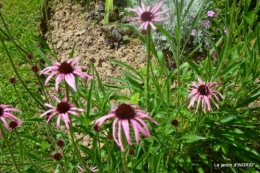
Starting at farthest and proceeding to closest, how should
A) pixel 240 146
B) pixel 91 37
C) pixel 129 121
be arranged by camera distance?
1. pixel 91 37
2. pixel 240 146
3. pixel 129 121

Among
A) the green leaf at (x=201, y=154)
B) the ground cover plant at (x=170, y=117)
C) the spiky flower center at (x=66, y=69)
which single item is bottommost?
the green leaf at (x=201, y=154)

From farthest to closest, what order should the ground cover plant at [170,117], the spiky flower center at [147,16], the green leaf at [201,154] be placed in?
1. the green leaf at [201,154]
2. the ground cover plant at [170,117]
3. the spiky flower center at [147,16]

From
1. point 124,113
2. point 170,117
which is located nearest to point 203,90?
point 170,117

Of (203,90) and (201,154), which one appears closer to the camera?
(203,90)

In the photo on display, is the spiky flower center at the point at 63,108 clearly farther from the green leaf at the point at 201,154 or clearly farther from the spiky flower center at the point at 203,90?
the green leaf at the point at 201,154

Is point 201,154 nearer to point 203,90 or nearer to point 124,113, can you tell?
point 203,90

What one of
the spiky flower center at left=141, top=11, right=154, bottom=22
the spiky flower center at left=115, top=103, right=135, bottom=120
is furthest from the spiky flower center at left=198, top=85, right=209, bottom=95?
the spiky flower center at left=115, top=103, right=135, bottom=120

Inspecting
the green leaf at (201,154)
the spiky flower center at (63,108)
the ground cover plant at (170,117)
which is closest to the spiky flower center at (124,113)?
the spiky flower center at (63,108)

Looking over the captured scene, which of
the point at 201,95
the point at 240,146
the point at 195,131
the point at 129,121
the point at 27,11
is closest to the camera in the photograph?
the point at 129,121

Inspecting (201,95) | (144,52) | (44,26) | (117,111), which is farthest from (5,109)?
(44,26)

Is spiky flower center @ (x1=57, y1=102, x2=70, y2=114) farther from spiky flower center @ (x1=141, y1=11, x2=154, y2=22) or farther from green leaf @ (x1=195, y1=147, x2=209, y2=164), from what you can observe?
green leaf @ (x1=195, y1=147, x2=209, y2=164)

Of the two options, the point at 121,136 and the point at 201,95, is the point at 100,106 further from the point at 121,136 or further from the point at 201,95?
the point at 121,136
